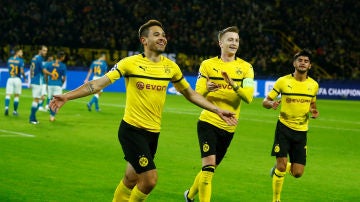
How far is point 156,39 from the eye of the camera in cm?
782

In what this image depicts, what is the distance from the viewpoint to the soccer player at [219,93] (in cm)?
931

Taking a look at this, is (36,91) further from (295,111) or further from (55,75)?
(295,111)

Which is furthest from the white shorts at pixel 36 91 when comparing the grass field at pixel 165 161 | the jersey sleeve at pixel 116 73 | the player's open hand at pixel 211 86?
the jersey sleeve at pixel 116 73

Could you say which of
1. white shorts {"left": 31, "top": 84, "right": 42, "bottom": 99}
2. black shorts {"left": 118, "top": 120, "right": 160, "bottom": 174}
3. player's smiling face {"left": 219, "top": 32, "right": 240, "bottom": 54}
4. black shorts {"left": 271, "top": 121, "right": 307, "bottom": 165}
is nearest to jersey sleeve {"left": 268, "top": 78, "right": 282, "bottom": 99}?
black shorts {"left": 271, "top": 121, "right": 307, "bottom": 165}

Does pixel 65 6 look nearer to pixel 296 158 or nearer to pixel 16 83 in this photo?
pixel 16 83

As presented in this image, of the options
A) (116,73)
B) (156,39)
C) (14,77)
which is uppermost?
(156,39)

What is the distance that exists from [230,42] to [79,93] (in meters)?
2.93

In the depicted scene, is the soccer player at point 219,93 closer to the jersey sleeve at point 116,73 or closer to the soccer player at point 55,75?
the jersey sleeve at point 116,73

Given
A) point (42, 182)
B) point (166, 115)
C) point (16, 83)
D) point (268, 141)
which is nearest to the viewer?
point (42, 182)

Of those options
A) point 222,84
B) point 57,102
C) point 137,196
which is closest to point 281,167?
point 222,84

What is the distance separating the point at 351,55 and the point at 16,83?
26899mm

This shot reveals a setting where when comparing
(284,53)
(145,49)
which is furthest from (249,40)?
(145,49)

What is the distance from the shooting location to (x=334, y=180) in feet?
42.5

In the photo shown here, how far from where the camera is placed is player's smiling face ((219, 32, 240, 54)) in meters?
9.45
